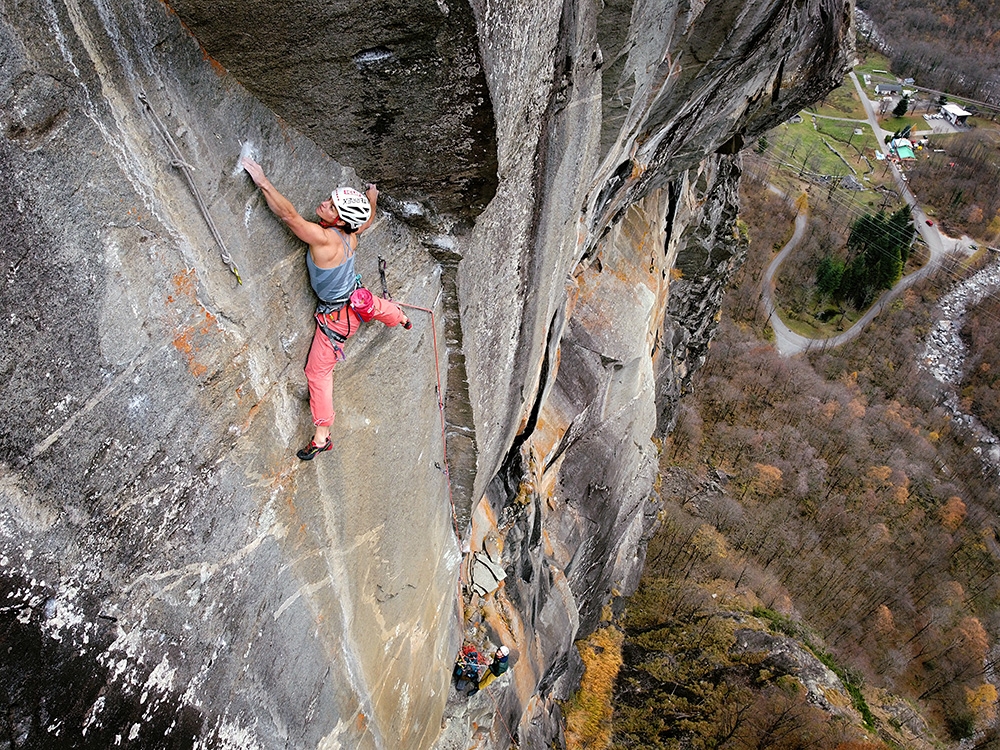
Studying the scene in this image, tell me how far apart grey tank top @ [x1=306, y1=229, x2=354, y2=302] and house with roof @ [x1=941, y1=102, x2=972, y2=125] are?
7818cm

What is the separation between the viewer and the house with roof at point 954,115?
6219 centimetres

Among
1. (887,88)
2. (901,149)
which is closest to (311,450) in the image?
(901,149)

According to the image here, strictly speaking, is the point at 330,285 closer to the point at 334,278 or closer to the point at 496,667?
the point at 334,278

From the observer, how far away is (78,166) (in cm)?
243

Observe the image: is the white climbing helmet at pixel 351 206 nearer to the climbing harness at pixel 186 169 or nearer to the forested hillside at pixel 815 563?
the climbing harness at pixel 186 169

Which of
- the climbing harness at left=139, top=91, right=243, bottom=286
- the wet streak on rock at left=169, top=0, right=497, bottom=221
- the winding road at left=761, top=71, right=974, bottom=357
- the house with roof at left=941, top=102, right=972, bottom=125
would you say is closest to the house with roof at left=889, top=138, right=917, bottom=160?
the winding road at left=761, top=71, right=974, bottom=357

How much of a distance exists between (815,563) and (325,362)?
85.2 ft

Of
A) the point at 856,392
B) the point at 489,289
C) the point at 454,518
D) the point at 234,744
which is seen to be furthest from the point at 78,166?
the point at 856,392

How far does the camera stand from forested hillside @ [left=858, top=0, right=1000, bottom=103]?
68312 millimetres

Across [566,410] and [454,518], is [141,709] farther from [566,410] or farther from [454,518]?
[566,410]

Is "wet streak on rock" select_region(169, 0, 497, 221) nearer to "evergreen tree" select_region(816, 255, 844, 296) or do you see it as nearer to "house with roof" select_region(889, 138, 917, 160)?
"evergreen tree" select_region(816, 255, 844, 296)

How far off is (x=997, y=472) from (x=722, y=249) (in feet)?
86.0

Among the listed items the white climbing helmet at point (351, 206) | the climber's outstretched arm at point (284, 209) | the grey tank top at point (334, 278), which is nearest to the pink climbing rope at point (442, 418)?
the grey tank top at point (334, 278)

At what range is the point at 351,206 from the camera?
344cm
